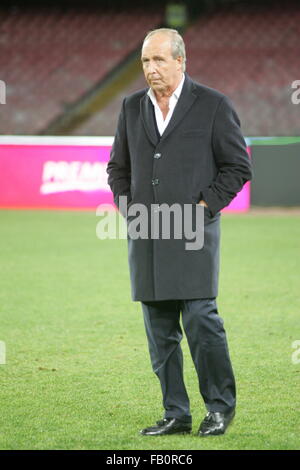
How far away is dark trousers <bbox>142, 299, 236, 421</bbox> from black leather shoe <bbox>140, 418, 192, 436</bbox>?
0.02m

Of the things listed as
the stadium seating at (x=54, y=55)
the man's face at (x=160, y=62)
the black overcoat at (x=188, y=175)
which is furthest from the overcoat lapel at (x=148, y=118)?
the stadium seating at (x=54, y=55)

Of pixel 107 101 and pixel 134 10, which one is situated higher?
pixel 134 10

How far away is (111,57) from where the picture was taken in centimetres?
2180

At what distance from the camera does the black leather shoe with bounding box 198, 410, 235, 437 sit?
11.8 feet

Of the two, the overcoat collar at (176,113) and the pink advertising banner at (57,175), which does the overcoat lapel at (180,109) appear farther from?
the pink advertising banner at (57,175)

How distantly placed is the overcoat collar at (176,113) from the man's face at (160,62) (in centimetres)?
8

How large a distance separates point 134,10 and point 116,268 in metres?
14.5

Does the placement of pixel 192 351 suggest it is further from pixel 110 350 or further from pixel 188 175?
pixel 110 350

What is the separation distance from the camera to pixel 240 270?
29.6 ft

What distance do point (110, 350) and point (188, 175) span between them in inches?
90.0

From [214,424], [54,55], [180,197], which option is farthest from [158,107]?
[54,55]

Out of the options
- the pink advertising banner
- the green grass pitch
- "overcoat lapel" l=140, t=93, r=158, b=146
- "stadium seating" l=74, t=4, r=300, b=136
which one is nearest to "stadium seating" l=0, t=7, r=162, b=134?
→ "stadium seating" l=74, t=4, r=300, b=136
